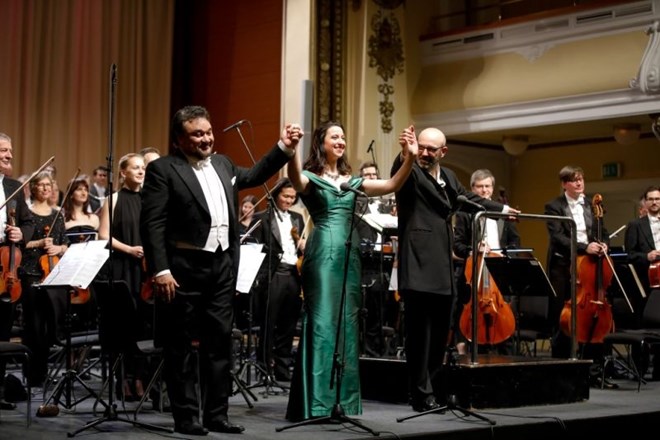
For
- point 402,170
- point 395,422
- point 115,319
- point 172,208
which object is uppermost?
point 402,170

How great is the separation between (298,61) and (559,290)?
179 inches

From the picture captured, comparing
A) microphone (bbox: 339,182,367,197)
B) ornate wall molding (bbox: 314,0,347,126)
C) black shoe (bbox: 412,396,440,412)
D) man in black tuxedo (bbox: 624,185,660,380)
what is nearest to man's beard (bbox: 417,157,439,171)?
microphone (bbox: 339,182,367,197)

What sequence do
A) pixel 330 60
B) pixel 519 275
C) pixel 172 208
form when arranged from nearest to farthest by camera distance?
pixel 172 208
pixel 519 275
pixel 330 60

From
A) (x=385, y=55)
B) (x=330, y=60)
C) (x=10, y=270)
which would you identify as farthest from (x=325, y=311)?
(x=385, y=55)

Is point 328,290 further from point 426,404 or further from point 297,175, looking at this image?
point 426,404

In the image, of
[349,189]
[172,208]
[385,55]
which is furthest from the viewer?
[385,55]

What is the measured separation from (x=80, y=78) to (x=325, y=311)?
7056 mm

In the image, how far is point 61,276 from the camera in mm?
5059


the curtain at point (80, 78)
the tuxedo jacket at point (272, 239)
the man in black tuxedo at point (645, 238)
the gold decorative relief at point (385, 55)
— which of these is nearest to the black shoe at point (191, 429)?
the tuxedo jacket at point (272, 239)

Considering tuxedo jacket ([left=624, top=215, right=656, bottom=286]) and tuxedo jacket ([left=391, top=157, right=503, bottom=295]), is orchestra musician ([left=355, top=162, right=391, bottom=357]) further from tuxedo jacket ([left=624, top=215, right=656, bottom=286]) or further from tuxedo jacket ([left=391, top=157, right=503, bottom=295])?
tuxedo jacket ([left=624, top=215, right=656, bottom=286])

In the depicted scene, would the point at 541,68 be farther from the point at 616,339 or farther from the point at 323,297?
the point at 323,297

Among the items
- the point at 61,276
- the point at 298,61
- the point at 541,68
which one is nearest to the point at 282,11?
the point at 298,61

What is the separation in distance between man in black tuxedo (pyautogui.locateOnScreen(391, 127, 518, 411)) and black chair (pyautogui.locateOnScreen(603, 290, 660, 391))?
193 centimetres

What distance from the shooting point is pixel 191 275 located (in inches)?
172
